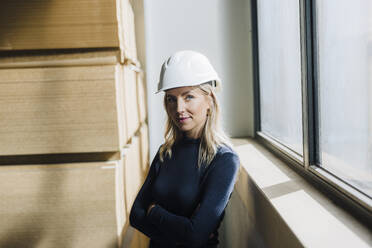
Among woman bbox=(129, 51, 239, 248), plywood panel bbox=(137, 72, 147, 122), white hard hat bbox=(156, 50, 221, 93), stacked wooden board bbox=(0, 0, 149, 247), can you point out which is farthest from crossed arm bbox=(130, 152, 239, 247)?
plywood panel bbox=(137, 72, 147, 122)

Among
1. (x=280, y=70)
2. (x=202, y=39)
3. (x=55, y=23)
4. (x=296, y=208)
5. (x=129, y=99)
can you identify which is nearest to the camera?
(x=296, y=208)

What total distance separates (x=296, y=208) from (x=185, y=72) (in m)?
0.59

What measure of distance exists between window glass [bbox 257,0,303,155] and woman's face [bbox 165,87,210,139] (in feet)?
1.89

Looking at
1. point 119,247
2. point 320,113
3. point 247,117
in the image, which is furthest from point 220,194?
point 247,117

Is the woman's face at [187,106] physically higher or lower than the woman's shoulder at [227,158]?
higher

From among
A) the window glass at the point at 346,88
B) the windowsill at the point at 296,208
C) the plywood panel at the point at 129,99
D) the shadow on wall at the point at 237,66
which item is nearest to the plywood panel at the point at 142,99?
the plywood panel at the point at 129,99

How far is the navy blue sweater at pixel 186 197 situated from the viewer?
1.15m

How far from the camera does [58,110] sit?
1.22m

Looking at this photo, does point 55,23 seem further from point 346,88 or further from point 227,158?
point 346,88

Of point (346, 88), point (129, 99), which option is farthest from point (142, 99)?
point (346, 88)

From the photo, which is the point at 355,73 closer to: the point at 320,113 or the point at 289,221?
the point at 320,113

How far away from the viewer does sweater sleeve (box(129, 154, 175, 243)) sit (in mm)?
1256

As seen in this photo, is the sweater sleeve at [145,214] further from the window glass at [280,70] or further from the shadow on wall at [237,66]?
the shadow on wall at [237,66]

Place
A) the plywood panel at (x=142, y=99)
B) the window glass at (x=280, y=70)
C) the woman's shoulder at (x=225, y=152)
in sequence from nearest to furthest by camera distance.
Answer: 1. the woman's shoulder at (x=225, y=152)
2. the window glass at (x=280, y=70)
3. the plywood panel at (x=142, y=99)
